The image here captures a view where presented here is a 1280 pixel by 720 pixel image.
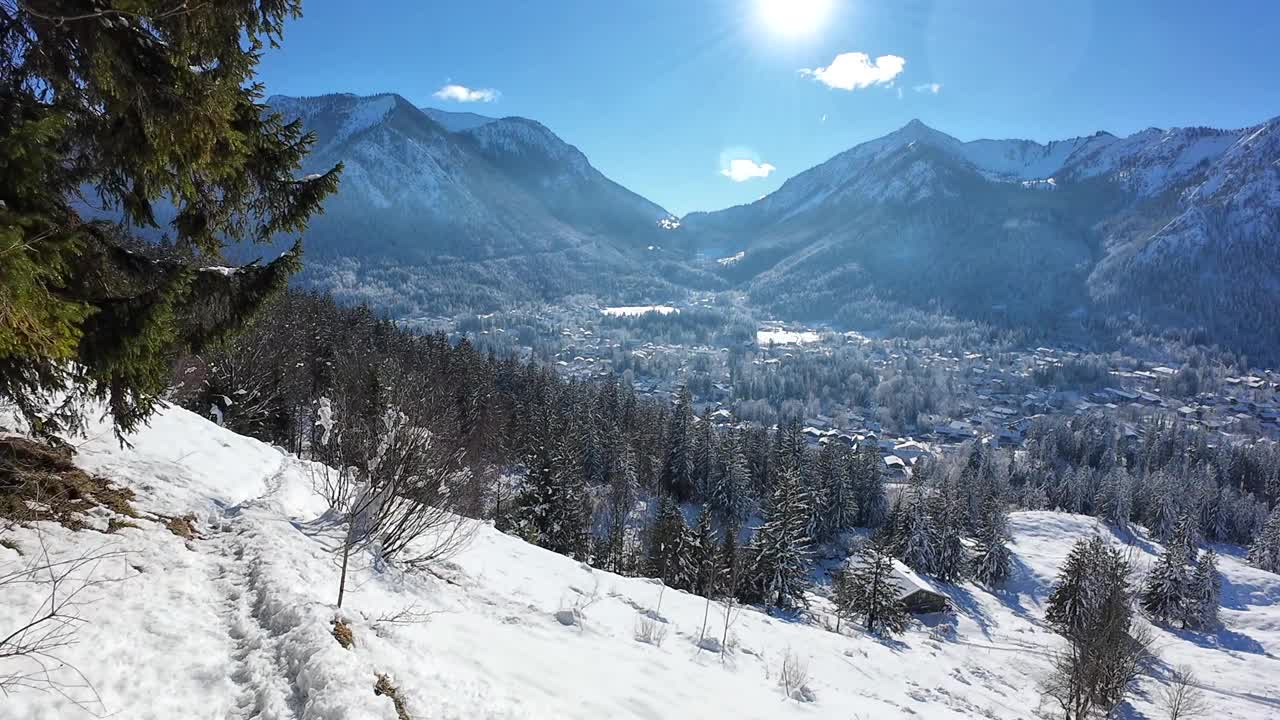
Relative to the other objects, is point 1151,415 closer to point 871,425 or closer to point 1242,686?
point 871,425

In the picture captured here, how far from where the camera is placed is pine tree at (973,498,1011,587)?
62.2m

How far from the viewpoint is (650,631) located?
12812mm

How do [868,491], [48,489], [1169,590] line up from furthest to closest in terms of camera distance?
[868,491], [1169,590], [48,489]

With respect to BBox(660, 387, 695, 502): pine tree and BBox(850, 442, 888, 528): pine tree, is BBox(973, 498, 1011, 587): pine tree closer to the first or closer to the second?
BBox(850, 442, 888, 528): pine tree

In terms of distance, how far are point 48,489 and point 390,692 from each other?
5.40 meters

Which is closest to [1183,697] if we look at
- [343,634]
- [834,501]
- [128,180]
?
[834,501]

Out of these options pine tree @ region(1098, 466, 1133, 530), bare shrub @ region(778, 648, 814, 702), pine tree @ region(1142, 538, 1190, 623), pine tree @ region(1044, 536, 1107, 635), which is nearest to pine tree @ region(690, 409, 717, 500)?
pine tree @ region(1044, 536, 1107, 635)

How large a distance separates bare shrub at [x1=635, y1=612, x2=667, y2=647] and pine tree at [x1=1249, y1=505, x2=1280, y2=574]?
108376 mm

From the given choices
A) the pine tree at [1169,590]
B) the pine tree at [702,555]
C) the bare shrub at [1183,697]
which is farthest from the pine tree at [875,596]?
the pine tree at [1169,590]

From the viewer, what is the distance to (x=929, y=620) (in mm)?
47125

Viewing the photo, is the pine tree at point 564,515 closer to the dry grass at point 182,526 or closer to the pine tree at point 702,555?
the pine tree at point 702,555

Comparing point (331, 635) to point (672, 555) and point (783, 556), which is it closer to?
point (672, 555)

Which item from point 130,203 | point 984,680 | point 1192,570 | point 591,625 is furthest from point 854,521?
point 130,203

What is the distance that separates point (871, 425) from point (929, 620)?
428 feet
